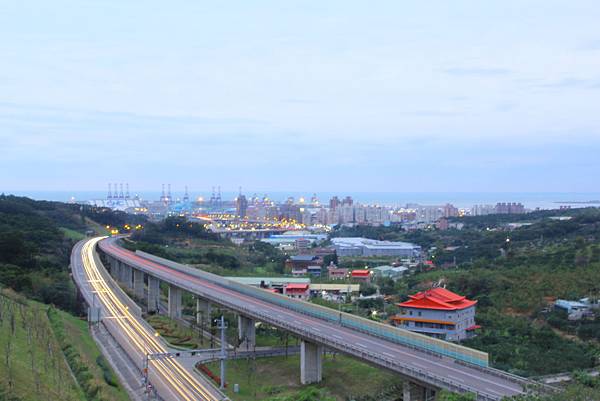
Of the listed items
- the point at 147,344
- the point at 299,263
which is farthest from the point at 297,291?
the point at 299,263

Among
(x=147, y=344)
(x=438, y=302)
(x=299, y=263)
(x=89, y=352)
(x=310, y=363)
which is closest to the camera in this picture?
(x=310, y=363)

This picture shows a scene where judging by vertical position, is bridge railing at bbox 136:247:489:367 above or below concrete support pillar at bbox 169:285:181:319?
above

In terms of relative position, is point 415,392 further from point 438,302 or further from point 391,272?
point 391,272

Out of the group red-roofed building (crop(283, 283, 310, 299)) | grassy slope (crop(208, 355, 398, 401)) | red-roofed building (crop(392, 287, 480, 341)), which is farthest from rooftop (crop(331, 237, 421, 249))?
grassy slope (crop(208, 355, 398, 401))

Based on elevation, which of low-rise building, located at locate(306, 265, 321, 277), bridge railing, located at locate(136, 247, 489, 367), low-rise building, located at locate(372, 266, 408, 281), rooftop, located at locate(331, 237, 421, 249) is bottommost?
low-rise building, located at locate(306, 265, 321, 277)

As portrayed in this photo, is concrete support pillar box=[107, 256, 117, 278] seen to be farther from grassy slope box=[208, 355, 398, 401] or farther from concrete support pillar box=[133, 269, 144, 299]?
grassy slope box=[208, 355, 398, 401]

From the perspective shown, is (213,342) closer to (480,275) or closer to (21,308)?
(21,308)

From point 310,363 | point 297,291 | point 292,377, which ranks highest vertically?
point 310,363
